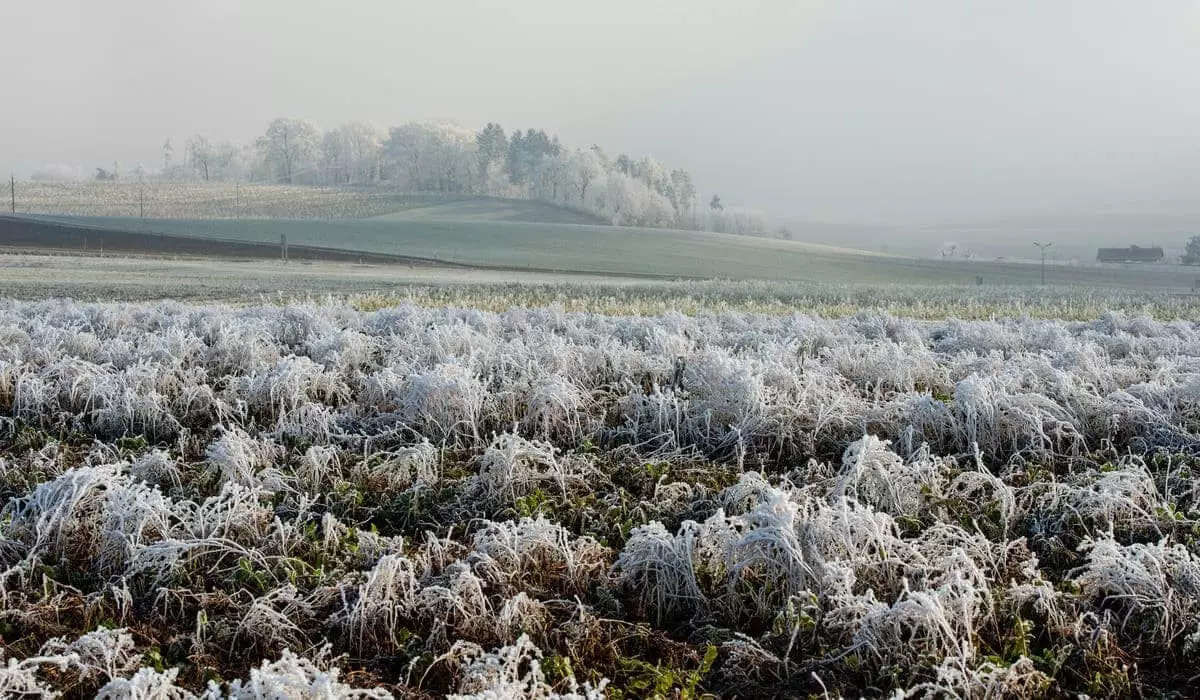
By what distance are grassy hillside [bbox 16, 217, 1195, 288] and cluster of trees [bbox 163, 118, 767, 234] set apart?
78.2ft

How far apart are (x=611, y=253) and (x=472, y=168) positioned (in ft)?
162

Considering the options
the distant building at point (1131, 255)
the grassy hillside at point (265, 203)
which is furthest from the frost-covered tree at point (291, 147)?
the distant building at point (1131, 255)

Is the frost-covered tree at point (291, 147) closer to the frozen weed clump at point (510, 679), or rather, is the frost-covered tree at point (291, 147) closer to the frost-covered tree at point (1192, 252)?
the frost-covered tree at point (1192, 252)

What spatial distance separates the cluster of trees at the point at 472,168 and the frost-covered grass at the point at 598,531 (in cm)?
7687

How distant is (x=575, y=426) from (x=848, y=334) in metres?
6.52

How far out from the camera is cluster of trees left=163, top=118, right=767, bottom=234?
87000 mm

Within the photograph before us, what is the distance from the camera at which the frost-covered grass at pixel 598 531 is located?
3.19 meters

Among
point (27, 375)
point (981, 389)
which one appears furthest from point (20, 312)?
point (981, 389)

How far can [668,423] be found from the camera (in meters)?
6.22

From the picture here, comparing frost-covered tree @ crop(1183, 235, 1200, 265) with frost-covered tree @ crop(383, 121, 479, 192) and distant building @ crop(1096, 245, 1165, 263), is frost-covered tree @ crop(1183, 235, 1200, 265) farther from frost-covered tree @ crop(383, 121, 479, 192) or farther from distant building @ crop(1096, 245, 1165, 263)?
frost-covered tree @ crop(383, 121, 479, 192)

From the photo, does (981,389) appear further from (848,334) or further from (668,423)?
(848,334)

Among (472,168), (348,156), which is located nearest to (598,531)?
(472,168)

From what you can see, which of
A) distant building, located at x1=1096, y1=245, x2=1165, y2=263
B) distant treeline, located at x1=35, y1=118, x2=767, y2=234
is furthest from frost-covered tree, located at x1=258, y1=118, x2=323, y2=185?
distant building, located at x1=1096, y1=245, x2=1165, y2=263

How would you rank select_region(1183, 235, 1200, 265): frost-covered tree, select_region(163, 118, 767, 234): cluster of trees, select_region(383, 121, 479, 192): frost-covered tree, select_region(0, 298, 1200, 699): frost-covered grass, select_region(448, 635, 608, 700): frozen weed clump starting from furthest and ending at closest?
select_region(383, 121, 479, 192): frost-covered tree
select_region(163, 118, 767, 234): cluster of trees
select_region(1183, 235, 1200, 265): frost-covered tree
select_region(0, 298, 1200, 699): frost-covered grass
select_region(448, 635, 608, 700): frozen weed clump
